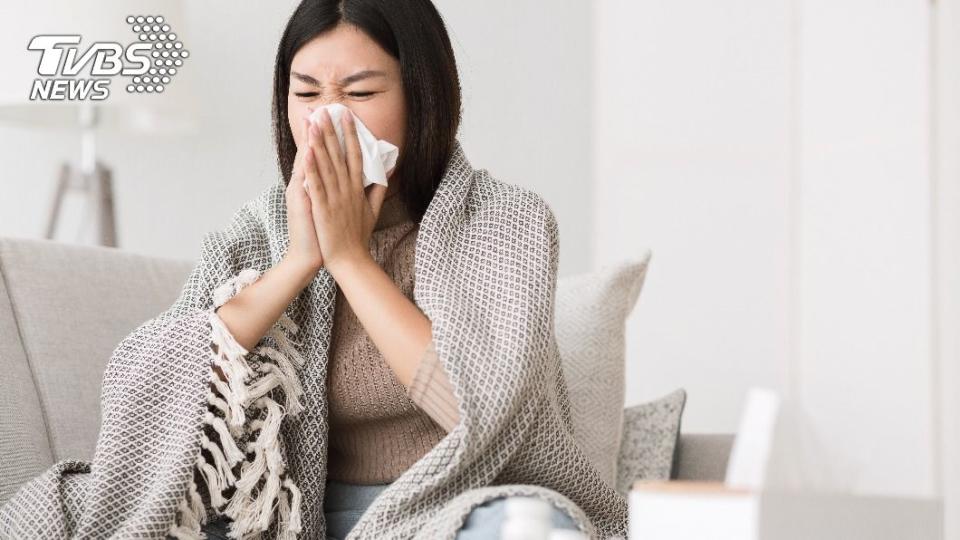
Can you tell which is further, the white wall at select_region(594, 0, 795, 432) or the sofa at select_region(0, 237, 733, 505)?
the white wall at select_region(594, 0, 795, 432)

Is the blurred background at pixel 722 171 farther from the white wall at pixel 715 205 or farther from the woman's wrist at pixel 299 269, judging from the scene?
the woman's wrist at pixel 299 269

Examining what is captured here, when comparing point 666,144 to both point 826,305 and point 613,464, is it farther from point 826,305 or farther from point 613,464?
point 613,464

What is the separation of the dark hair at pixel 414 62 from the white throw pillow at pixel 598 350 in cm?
44

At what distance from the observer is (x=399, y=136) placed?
1.32 m

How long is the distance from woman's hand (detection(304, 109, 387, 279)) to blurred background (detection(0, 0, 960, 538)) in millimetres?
1250

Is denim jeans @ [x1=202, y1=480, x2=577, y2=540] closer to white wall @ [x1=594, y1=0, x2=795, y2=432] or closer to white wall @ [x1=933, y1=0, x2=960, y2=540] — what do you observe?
white wall @ [x1=594, y1=0, x2=795, y2=432]

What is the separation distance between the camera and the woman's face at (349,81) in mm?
1282

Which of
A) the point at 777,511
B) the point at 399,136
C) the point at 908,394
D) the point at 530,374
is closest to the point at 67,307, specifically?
the point at 399,136

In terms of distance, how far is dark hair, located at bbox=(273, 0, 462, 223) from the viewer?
1308 mm

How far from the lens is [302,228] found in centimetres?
127

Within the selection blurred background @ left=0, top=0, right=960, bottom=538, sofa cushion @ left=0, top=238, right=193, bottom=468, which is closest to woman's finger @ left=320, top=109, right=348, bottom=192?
sofa cushion @ left=0, top=238, right=193, bottom=468

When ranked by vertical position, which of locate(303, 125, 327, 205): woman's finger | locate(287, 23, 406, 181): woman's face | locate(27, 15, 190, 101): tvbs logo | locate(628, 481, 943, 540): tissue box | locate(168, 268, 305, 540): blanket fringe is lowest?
locate(168, 268, 305, 540): blanket fringe

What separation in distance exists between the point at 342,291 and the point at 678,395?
631 mm

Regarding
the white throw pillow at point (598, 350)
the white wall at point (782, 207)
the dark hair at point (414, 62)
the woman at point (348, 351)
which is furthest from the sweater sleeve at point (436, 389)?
the white wall at point (782, 207)
